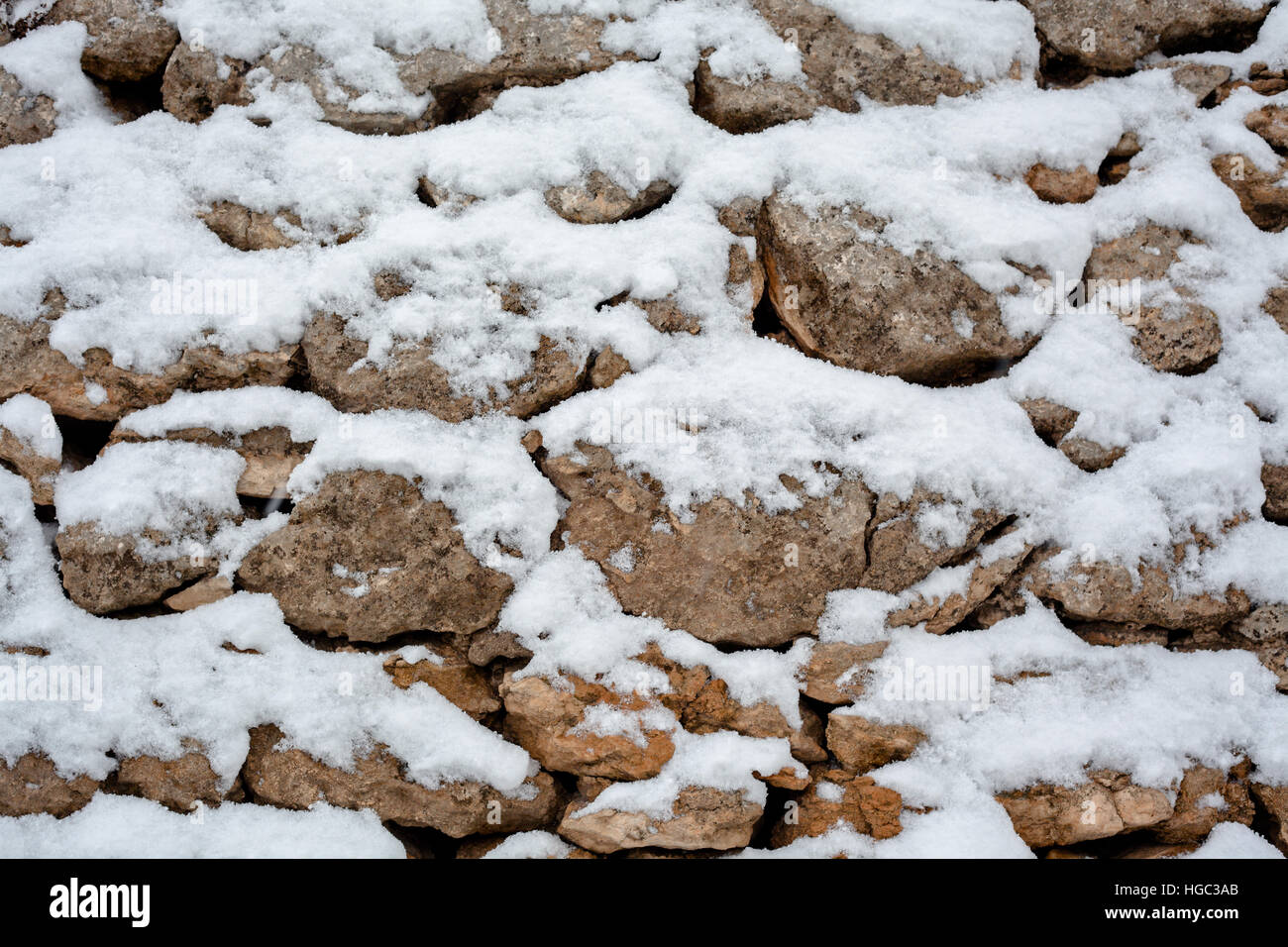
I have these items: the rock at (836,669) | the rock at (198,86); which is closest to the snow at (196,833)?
the rock at (836,669)

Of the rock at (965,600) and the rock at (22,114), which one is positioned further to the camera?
the rock at (22,114)

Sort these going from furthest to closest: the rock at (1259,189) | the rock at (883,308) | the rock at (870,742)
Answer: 1. the rock at (1259,189)
2. the rock at (883,308)
3. the rock at (870,742)

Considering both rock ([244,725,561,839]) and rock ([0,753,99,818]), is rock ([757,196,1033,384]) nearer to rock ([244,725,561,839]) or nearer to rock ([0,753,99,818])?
rock ([244,725,561,839])

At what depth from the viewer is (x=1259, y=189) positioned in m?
4.93

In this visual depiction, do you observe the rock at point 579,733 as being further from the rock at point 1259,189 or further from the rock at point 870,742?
the rock at point 1259,189

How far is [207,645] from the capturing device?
159 inches

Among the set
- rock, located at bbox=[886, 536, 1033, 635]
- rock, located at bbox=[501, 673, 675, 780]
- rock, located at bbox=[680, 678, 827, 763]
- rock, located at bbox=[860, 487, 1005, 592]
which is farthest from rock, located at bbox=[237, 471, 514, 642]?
rock, located at bbox=[886, 536, 1033, 635]

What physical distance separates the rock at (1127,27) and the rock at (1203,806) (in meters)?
4.13

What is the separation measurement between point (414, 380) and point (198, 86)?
235 centimetres

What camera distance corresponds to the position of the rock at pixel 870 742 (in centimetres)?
398

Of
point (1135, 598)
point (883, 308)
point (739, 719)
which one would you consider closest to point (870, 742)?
point (739, 719)

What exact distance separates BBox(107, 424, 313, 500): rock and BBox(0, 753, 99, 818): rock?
1417 mm

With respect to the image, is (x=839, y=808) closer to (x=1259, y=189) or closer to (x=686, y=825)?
(x=686, y=825)

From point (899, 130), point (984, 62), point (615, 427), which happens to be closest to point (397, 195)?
point (615, 427)
